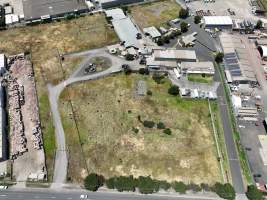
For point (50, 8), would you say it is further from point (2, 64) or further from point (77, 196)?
point (77, 196)

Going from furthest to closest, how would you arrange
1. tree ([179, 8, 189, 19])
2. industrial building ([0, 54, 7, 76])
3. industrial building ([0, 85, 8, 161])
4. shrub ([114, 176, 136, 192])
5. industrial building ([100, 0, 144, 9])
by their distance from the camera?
industrial building ([100, 0, 144, 9]) → tree ([179, 8, 189, 19]) → industrial building ([0, 54, 7, 76]) → industrial building ([0, 85, 8, 161]) → shrub ([114, 176, 136, 192])

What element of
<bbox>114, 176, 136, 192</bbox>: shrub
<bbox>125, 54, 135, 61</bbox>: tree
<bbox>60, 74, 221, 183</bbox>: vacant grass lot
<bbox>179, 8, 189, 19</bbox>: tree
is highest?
<bbox>179, 8, 189, 19</bbox>: tree

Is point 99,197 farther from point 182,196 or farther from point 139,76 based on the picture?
point 139,76

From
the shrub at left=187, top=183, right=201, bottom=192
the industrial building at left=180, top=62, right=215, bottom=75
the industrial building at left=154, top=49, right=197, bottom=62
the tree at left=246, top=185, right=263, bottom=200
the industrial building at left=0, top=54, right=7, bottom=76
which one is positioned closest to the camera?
the tree at left=246, top=185, right=263, bottom=200

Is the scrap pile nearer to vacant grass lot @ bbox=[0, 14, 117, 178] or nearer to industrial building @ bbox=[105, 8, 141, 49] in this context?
vacant grass lot @ bbox=[0, 14, 117, 178]

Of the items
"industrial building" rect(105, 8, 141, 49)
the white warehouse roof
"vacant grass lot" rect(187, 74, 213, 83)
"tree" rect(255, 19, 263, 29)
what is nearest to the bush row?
"vacant grass lot" rect(187, 74, 213, 83)

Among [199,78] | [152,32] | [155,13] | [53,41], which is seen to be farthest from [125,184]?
[155,13]

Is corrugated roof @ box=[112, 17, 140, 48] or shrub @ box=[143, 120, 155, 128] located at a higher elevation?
corrugated roof @ box=[112, 17, 140, 48]
